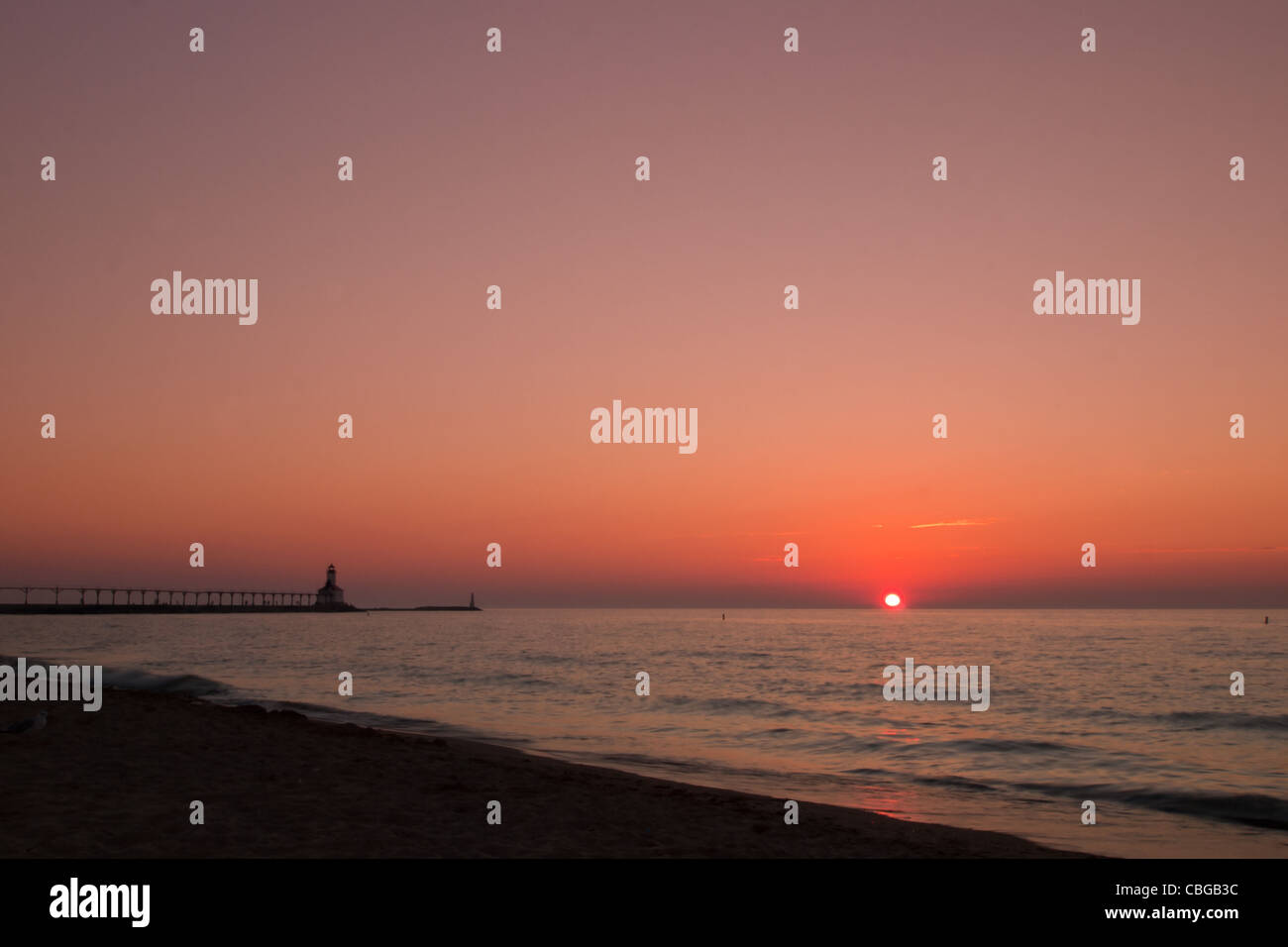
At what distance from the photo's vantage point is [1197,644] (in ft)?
328

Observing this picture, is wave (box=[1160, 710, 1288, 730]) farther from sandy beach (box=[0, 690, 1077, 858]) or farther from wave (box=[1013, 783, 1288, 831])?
sandy beach (box=[0, 690, 1077, 858])

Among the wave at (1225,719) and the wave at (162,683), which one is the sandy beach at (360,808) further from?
the wave at (1225,719)

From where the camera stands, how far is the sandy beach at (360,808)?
38.4ft

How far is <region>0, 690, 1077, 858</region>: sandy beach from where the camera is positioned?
11.7m

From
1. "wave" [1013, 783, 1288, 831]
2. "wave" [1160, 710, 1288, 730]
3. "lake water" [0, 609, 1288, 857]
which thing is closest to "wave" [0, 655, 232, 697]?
"lake water" [0, 609, 1288, 857]

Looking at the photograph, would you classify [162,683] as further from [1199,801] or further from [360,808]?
[1199,801]

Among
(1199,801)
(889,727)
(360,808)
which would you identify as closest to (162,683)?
(889,727)

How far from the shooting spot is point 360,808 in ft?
45.8

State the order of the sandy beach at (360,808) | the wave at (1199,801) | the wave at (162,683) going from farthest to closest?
the wave at (162,683) < the wave at (1199,801) < the sandy beach at (360,808)

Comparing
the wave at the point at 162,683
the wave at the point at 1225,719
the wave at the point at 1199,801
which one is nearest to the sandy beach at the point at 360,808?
the wave at the point at 1199,801
